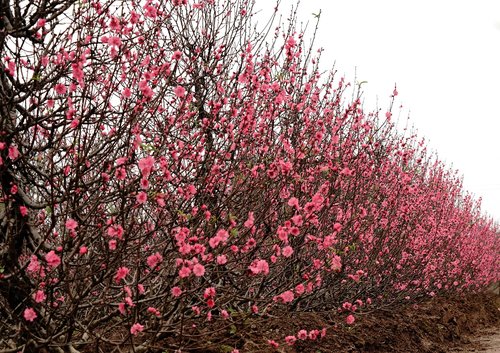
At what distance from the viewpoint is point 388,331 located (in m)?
8.76

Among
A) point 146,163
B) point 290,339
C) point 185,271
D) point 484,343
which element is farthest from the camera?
point 484,343

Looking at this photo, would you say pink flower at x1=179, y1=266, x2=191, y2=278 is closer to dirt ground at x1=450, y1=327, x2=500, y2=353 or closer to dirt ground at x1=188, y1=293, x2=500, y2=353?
dirt ground at x1=188, y1=293, x2=500, y2=353

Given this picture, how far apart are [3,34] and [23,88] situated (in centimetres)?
56

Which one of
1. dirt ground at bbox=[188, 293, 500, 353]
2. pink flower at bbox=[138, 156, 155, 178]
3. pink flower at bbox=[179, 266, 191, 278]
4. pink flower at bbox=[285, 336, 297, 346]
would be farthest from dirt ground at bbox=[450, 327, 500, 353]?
pink flower at bbox=[138, 156, 155, 178]

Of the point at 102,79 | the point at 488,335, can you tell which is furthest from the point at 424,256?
the point at 102,79

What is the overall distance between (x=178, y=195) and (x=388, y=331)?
5635mm

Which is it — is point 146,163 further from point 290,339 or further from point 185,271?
point 290,339

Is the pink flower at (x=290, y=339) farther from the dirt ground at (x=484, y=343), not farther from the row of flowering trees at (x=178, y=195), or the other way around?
the dirt ground at (x=484, y=343)

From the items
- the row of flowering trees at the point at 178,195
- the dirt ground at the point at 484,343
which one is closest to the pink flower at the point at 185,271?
the row of flowering trees at the point at 178,195

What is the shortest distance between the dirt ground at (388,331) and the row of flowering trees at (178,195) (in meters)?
0.30

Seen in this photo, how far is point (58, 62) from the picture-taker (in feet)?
12.5

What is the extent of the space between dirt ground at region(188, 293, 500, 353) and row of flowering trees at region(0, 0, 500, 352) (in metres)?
0.30

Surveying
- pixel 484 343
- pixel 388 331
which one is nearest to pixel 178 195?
pixel 388 331

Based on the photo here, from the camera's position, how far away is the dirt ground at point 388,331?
5848 millimetres
